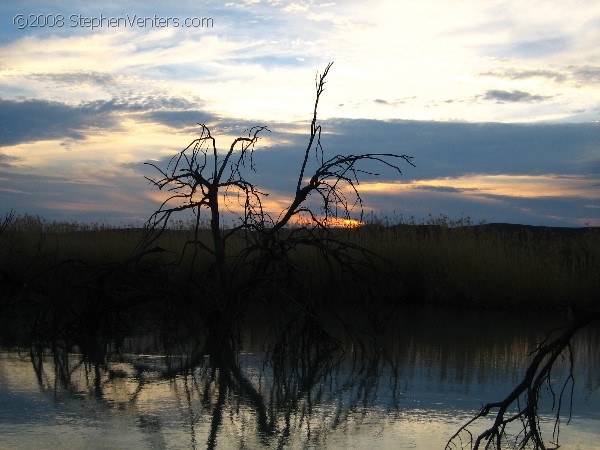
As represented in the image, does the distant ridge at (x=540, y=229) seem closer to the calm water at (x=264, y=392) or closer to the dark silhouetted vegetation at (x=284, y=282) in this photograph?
the dark silhouetted vegetation at (x=284, y=282)

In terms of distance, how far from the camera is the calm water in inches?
181

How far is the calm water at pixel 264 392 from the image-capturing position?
4.60 meters

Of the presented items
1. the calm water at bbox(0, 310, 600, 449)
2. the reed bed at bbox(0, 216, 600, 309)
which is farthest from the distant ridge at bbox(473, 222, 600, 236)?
the calm water at bbox(0, 310, 600, 449)

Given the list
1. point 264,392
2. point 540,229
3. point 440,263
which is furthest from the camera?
point 540,229

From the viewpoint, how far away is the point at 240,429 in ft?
15.5

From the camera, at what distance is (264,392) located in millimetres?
5891

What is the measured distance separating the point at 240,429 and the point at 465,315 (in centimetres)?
788

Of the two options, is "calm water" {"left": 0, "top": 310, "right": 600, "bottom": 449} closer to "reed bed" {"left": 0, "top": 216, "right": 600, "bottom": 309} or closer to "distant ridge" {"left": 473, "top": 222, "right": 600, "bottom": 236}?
"reed bed" {"left": 0, "top": 216, "right": 600, "bottom": 309}

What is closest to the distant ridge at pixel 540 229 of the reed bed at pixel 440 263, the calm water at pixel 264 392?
the reed bed at pixel 440 263

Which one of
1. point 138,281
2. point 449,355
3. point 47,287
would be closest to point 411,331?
point 449,355

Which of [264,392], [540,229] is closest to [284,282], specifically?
[264,392]

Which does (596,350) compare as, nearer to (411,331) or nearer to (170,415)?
(411,331)

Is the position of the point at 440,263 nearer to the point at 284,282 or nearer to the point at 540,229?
the point at 284,282

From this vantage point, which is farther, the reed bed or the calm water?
the reed bed
